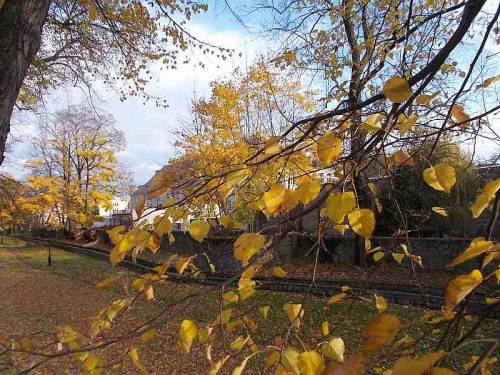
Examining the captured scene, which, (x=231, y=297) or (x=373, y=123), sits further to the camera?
(x=231, y=297)

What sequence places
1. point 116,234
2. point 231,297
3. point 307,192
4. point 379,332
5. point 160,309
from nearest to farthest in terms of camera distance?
point 379,332, point 307,192, point 116,234, point 231,297, point 160,309

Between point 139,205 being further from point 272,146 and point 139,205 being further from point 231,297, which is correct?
point 231,297

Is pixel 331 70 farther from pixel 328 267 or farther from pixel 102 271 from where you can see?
pixel 102 271

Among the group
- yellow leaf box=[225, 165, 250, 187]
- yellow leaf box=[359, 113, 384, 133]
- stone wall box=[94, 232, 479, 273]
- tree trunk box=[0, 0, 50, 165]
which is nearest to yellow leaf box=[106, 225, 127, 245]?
yellow leaf box=[225, 165, 250, 187]

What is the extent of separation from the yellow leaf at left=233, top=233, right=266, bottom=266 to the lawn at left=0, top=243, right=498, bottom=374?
103mm

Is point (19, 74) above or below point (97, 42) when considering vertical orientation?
below

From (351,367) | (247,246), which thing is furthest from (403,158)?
(351,367)

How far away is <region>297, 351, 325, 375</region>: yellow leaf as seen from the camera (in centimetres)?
71

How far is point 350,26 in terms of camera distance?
23.0ft

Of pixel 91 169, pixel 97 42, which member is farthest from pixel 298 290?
pixel 91 169

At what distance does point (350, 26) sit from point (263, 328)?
566 centimetres

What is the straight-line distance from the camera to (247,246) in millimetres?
784

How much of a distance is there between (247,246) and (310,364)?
0.82 ft

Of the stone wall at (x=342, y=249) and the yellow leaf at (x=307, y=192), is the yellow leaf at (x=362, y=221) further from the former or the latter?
the stone wall at (x=342, y=249)
